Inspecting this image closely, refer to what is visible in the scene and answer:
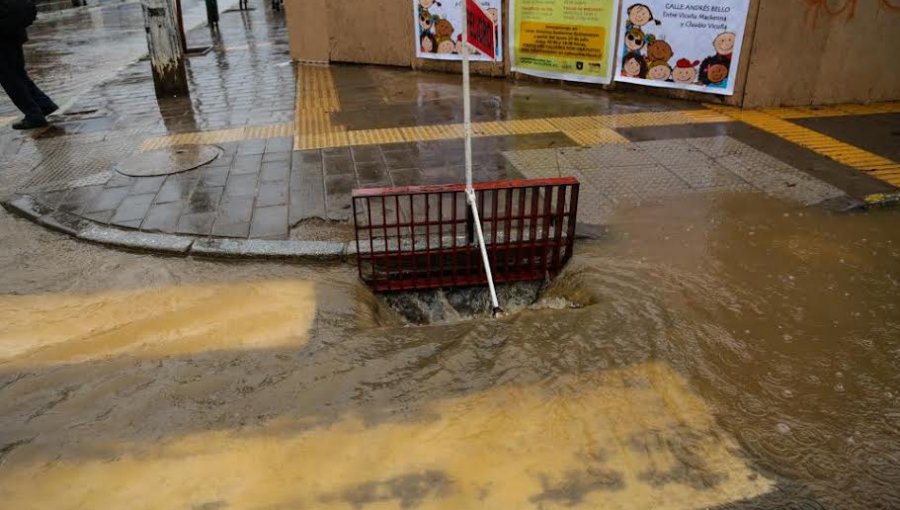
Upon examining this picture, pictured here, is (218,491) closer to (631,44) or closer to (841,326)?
(841,326)

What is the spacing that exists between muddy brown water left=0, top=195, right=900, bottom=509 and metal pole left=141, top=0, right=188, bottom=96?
5278 millimetres

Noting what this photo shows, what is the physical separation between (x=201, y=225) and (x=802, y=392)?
4.65 meters

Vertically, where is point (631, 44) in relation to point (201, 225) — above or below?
above

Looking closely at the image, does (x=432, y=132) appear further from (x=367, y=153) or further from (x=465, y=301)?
(x=465, y=301)

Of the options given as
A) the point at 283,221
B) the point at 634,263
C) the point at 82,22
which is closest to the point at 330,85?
the point at 283,221

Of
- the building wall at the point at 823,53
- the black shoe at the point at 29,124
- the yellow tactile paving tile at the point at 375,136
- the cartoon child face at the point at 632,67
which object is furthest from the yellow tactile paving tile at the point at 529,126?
the black shoe at the point at 29,124

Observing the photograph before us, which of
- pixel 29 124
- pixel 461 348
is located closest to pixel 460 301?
pixel 461 348

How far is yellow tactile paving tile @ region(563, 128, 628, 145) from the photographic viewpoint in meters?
7.34

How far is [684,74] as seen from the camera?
350 inches

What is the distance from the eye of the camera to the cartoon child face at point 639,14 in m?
8.88

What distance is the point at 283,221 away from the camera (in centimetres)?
544

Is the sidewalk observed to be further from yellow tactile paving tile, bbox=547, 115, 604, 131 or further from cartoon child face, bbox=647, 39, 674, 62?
cartoon child face, bbox=647, 39, 674, 62

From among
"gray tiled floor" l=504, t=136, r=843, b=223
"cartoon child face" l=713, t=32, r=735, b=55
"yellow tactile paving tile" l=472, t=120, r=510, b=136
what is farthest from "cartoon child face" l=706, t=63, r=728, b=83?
"yellow tactile paving tile" l=472, t=120, r=510, b=136

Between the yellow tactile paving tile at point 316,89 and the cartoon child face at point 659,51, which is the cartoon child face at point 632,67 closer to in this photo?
the cartoon child face at point 659,51
